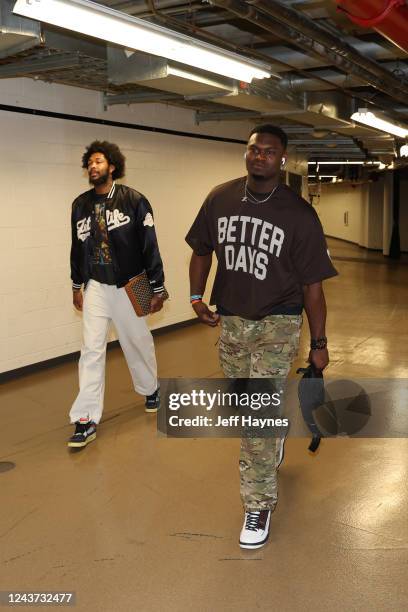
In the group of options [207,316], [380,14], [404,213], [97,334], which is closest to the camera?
[380,14]

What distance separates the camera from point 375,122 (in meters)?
6.02

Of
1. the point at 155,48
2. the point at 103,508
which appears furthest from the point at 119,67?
the point at 103,508

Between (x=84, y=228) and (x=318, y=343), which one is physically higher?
(x=84, y=228)

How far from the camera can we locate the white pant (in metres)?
3.53

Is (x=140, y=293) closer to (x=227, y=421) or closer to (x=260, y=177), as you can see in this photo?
(x=227, y=421)

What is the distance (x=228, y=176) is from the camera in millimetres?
7773

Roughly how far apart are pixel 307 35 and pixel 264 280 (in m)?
1.60

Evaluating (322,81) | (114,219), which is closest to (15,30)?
(114,219)

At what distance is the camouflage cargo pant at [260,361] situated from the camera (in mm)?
2516

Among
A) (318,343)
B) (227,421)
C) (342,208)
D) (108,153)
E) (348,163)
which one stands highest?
(348,163)

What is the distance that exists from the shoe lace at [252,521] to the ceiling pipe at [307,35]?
6.78 ft

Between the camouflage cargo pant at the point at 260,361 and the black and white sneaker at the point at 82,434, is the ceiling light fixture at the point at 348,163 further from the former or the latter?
the camouflage cargo pant at the point at 260,361

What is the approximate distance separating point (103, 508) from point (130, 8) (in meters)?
2.34

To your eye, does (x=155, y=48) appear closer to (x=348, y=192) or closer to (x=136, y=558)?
(x=136, y=558)
